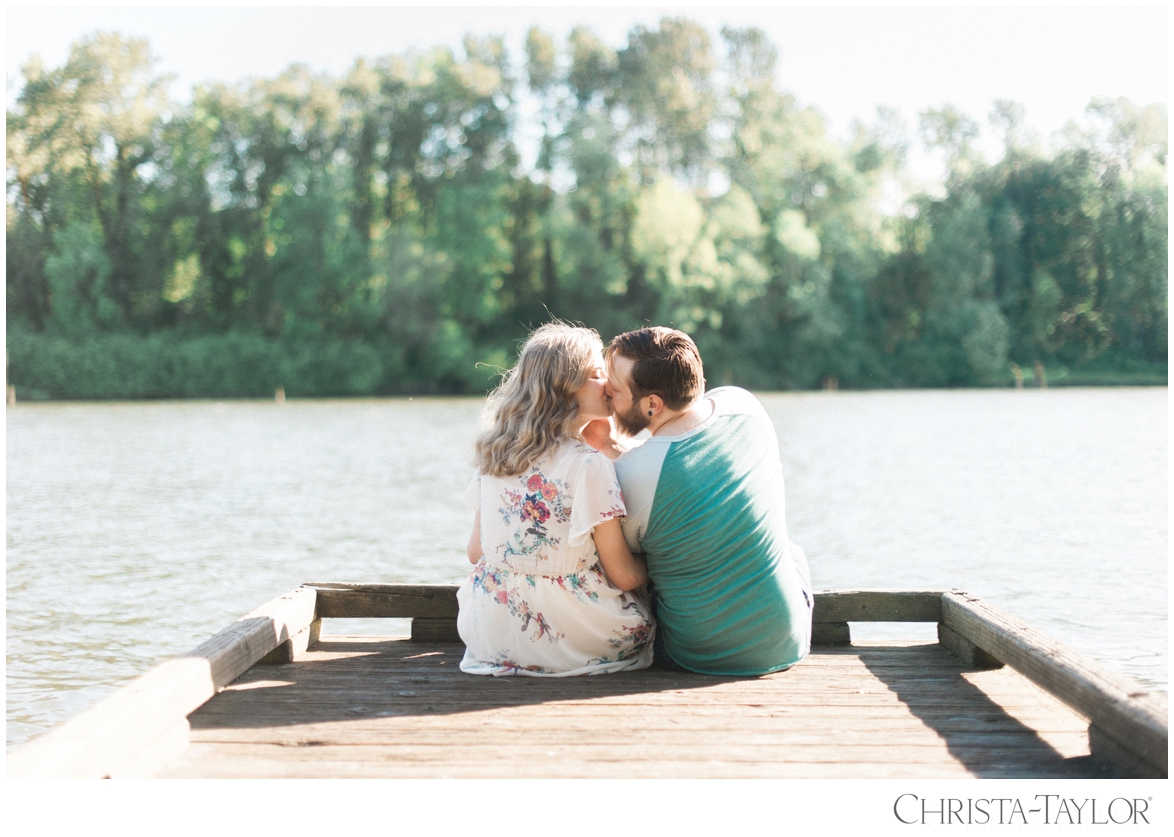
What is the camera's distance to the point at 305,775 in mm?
2812

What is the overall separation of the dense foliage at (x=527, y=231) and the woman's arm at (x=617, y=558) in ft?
132

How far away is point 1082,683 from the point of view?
9.80 ft

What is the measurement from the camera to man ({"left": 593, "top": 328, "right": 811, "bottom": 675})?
3477 millimetres

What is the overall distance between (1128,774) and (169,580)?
8.07m

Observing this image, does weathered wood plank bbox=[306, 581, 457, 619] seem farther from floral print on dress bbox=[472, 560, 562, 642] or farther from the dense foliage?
the dense foliage

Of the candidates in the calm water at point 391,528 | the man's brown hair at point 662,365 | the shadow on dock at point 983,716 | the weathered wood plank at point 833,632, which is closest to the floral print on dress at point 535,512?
the man's brown hair at point 662,365

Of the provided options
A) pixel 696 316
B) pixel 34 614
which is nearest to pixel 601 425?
pixel 34 614

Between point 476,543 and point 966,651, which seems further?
point 966,651

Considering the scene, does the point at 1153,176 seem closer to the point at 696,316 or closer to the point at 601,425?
the point at 696,316

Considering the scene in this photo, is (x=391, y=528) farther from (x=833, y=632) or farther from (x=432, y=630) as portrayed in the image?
(x=833, y=632)

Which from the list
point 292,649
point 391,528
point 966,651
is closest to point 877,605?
point 966,651

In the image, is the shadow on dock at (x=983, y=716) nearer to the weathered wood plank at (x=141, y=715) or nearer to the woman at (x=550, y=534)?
the woman at (x=550, y=534)

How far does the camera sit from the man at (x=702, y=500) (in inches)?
137

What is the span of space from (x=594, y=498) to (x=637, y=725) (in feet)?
2.24
